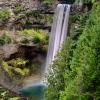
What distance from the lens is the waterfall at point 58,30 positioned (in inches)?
1167

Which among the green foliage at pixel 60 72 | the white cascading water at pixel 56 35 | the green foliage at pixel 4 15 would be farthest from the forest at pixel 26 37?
the green foliage at pixel 60 72

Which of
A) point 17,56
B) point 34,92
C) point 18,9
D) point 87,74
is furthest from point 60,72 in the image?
point 18,9

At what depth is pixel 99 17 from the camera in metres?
17.6

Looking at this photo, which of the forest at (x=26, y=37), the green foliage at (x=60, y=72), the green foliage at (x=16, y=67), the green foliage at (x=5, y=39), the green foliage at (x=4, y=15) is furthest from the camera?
the green foliage at (x=4, y=15)

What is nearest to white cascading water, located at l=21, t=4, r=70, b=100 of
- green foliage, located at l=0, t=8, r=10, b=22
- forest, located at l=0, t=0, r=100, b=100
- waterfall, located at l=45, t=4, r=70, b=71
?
waterfall, located at l=45, t=4, r=70, b=71

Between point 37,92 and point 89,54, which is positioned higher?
point 89,54

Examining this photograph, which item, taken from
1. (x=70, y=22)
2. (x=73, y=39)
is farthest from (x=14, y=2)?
(x=73, y=39)

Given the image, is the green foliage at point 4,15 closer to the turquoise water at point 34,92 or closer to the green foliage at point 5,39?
the green foliage at point 5,39

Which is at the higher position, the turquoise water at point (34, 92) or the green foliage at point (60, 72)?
the green foliage at point (60, 72)

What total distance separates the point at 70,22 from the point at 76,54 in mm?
11745

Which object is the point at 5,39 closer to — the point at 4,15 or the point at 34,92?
the point at 4,15

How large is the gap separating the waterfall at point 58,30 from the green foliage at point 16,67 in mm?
1996

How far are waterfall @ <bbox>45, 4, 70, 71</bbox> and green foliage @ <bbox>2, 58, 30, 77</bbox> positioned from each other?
1996mm

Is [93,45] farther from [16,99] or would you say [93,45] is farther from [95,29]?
[16,99]
